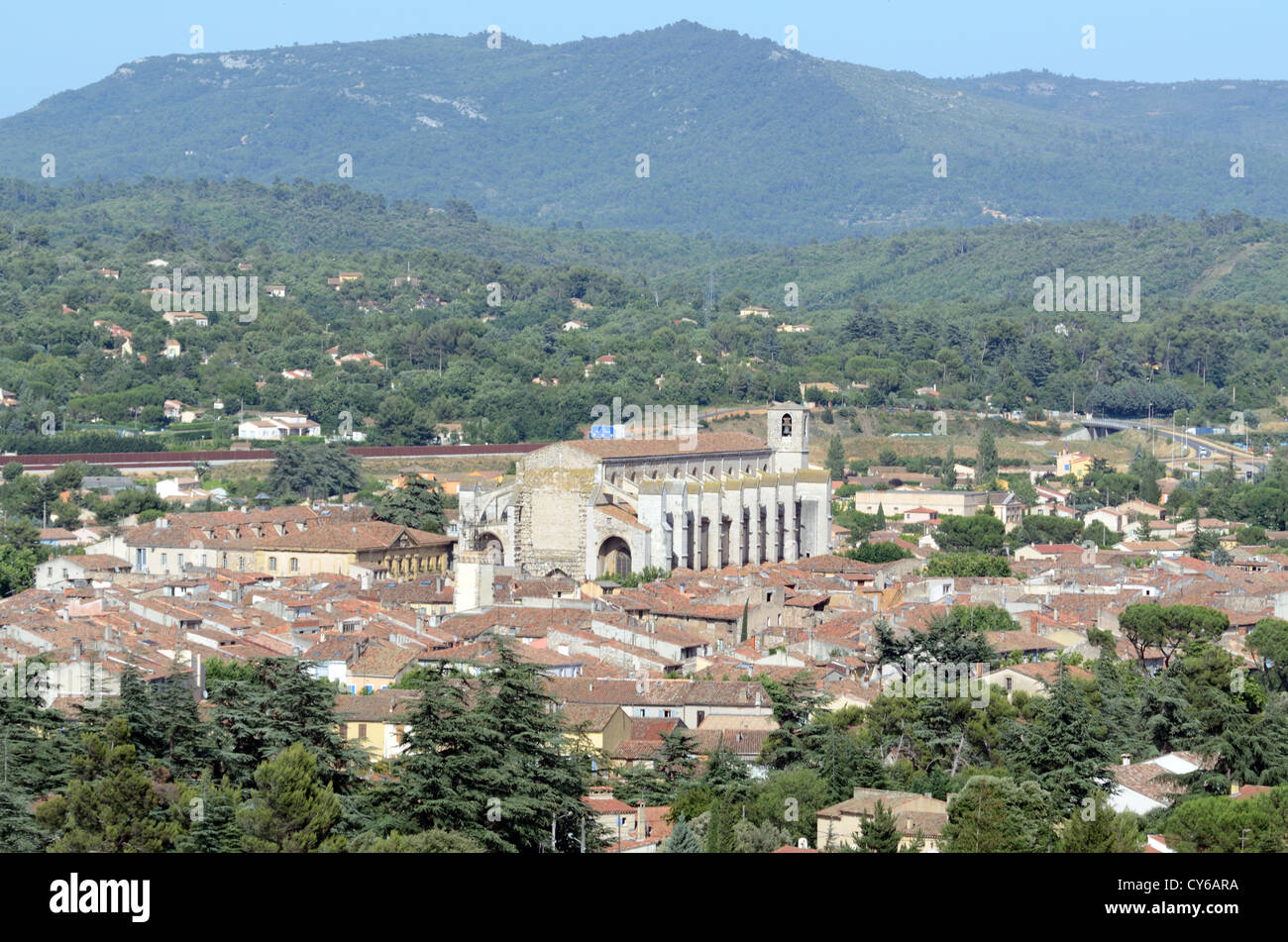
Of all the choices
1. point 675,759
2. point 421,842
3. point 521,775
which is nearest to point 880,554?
point 675,759

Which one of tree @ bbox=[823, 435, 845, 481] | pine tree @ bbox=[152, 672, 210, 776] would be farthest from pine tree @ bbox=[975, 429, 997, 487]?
pine tree @ bbox=[152, 672, 210, 776]

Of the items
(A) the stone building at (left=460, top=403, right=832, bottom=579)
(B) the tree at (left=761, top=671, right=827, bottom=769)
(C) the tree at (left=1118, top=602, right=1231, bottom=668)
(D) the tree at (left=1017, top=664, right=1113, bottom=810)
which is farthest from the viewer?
(A) the stone building at (left=460, top=403, right=832, bottom=579)

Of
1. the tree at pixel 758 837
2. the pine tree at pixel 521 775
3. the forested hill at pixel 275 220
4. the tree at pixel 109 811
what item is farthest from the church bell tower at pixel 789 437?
the forested hill at pixel 275 220

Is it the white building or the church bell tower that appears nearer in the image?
the church bell tower

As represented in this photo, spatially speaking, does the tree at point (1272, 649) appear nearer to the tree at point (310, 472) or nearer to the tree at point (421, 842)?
the tree at point (421, 842)

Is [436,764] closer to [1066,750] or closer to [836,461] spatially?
[1066,750]
